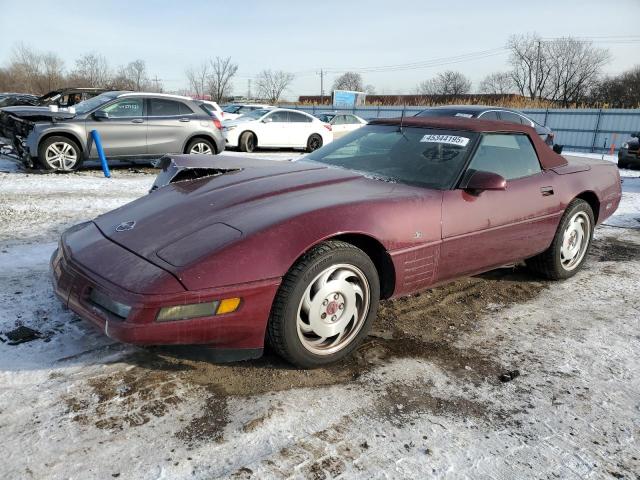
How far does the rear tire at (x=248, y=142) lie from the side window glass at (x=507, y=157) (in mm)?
11036

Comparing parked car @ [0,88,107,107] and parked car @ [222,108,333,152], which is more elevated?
parked car @ [0,88,107,107]

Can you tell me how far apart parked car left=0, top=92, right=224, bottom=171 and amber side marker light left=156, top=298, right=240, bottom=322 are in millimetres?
7722

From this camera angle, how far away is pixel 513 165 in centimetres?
387

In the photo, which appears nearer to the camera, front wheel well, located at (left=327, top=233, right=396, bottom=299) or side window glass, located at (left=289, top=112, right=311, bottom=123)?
front wheel well, located at (left=327, top=233, right=396, bottom=299)

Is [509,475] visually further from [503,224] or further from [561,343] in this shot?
[503,224]

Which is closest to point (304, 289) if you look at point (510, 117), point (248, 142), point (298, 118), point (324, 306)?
point (324, 306)

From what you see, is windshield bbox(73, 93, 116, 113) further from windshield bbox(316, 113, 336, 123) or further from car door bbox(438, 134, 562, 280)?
windshield bbox(316, 113, 336, 123)

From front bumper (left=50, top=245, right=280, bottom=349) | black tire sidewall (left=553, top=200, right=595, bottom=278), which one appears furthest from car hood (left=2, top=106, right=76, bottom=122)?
black tire sidewall (left=553, top=200, right=595, bottom=278)

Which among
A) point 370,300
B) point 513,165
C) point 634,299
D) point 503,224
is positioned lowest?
point 634,299

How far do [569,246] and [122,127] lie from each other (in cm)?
792

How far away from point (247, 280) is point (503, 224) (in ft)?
6.78

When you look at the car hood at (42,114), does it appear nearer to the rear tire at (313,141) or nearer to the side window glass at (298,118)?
the side window glass at (298,118)

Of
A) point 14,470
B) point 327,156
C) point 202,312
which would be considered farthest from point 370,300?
point 14,470

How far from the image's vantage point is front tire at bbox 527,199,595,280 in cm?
423
